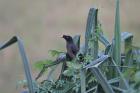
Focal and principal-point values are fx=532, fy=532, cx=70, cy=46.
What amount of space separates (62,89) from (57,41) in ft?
8.30

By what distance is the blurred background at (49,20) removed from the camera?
340cm

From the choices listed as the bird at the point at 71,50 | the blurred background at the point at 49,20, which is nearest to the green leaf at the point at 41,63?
the bird at the point at 71,50

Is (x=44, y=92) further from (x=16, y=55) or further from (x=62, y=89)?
(x=16, y=55)

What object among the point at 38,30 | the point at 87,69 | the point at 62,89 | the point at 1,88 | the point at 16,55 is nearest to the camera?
the point at 87,69

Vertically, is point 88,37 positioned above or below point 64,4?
below

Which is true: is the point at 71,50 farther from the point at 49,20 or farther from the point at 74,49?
the point at 49,20

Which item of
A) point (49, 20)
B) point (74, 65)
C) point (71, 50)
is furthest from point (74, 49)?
point (49, 20)

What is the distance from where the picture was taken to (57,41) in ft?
11.2

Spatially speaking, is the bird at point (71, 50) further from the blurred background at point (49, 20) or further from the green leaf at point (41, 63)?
the blurred background at point (49, 20)

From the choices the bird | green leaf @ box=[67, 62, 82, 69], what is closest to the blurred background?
the bird

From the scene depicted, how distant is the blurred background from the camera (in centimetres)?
340

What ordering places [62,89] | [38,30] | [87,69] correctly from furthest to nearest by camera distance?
[38,30]
[62,89]
[87,69]

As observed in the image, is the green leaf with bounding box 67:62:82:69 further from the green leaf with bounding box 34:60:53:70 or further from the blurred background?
the blurred background

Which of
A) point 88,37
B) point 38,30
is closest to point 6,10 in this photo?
point 38,30
